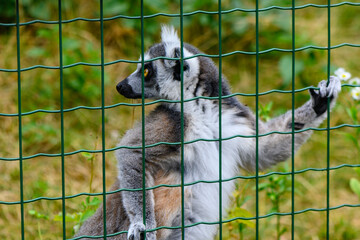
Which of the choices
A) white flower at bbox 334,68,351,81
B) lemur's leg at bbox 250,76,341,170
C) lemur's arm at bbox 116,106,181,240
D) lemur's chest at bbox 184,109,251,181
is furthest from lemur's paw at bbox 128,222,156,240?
white flower at bbox 334,68,351,81

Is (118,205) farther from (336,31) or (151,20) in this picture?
(336,31)

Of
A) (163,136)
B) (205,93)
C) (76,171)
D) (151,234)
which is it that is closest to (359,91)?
(205,93)

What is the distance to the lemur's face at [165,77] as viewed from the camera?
347cm

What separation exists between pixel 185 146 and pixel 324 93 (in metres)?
0.86

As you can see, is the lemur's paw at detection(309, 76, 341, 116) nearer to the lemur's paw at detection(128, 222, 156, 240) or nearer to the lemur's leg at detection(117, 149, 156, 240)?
the lemur's leg at detection(117, 149, 156, 240)

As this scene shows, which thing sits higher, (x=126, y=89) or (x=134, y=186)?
(x=126, y=89)

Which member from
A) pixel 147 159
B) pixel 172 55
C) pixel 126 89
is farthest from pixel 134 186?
pixel 172 55

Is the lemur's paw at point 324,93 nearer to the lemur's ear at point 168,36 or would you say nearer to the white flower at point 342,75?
the white flower at point 342,75

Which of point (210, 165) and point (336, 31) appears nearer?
point (210, 165)

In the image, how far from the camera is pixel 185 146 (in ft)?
11.1

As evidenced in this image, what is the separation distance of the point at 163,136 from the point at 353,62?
13.3ft

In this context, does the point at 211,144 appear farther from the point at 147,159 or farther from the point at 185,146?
the point at 147,159

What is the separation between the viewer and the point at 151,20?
22.1 feet

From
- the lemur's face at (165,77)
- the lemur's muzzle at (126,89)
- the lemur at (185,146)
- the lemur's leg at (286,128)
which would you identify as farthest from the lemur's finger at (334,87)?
the lemur's muzzle at (126,89)
